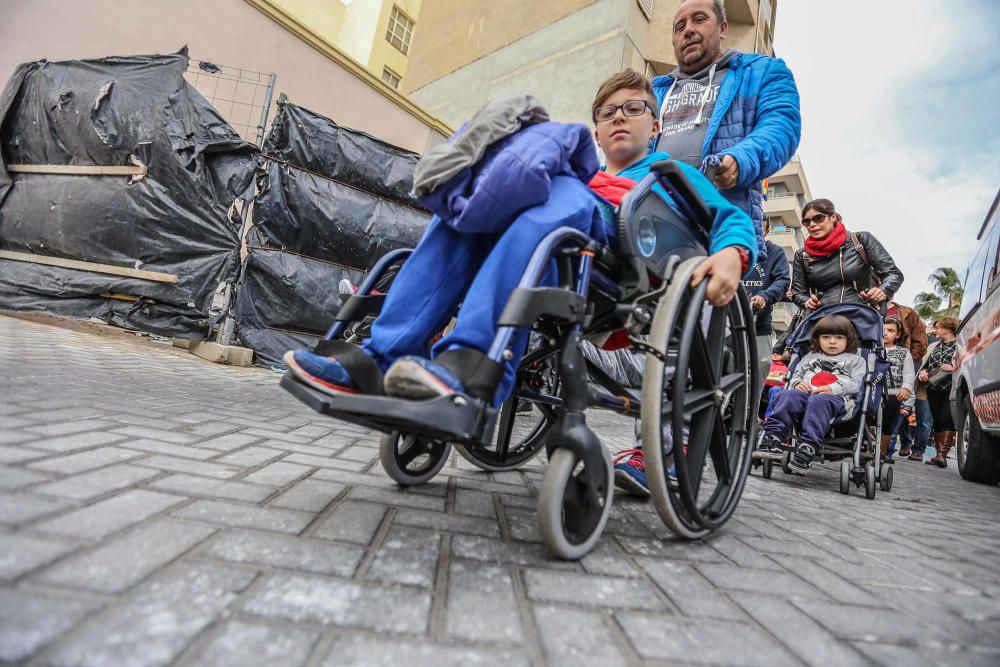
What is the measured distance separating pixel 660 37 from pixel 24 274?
1200 centimetres

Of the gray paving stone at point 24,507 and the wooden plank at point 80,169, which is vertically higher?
the wooden plank at point 80,169

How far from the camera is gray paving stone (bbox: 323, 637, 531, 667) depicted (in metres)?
0.75

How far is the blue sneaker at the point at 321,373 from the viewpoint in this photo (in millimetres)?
1211

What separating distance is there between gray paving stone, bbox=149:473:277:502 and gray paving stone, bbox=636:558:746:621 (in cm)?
107

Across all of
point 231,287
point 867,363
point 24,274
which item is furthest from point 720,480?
point 24,274

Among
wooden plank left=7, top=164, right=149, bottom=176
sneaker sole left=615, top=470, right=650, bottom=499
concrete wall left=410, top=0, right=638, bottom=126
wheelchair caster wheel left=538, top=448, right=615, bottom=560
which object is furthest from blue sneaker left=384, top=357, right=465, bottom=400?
concrete wall left=410, top=0, right=638, bottom=126

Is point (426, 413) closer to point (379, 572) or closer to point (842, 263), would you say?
point (379, 572)

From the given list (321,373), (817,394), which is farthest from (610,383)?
(817,394)

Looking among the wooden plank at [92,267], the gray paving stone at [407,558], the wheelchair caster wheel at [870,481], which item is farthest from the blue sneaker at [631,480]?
the wooden plank at [92,267]

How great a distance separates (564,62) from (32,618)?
43.1 feet

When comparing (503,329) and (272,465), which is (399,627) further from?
(272,465)

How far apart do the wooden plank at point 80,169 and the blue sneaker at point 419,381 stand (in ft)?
18.0

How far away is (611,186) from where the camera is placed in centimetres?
167

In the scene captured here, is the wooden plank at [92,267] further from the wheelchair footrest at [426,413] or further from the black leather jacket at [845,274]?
the black leather jacket at [845,274]
